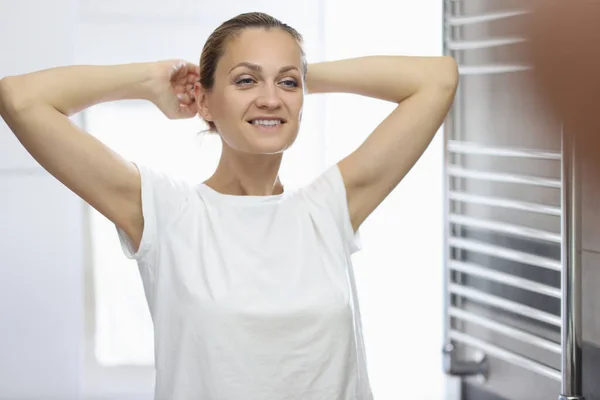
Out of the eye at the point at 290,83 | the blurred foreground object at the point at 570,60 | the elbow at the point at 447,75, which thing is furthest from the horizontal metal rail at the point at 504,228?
the blurred foreground object at the point at 570,60

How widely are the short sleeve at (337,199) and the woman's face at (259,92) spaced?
0.10m

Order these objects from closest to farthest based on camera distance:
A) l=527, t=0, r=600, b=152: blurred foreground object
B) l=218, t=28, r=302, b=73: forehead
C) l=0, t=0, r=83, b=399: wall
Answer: l=527, t=0, r=600, b=152: blurred foreground object < l=218, t=28, r=302, b=73: forehead < l=0, t=0, r=83, b=399: wall

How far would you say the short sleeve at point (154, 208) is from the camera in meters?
1.16

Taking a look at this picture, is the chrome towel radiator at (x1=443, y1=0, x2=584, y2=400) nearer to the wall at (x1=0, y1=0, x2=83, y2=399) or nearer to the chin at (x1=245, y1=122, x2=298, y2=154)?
the chin at (x1=245, y1=122, x2=298, y2=154)

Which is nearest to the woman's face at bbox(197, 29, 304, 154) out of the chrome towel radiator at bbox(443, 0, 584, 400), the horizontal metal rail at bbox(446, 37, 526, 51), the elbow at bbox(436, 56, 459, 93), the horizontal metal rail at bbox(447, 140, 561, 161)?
the elbow at bbox(436, 56, 459, 93)

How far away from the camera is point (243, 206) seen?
1231 mm

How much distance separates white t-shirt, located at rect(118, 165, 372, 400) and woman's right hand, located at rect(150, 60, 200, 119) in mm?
157

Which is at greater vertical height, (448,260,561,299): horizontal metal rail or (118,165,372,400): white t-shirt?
(118,165,372,400): white t-shirt

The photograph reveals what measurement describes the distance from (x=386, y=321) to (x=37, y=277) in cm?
112

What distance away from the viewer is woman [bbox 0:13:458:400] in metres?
1.12

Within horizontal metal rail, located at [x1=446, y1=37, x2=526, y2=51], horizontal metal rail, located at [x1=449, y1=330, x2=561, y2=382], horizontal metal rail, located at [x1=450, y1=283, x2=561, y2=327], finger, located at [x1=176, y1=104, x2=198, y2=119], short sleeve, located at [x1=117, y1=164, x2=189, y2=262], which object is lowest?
horizontal metal rail, located at [x1=449, y1=330, x2=561, y2=382]

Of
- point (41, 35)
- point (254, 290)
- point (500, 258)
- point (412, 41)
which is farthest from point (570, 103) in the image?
point (412, 41)

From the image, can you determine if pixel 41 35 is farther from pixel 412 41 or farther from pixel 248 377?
pixel 248 377

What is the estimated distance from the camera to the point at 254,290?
44.6 inches
